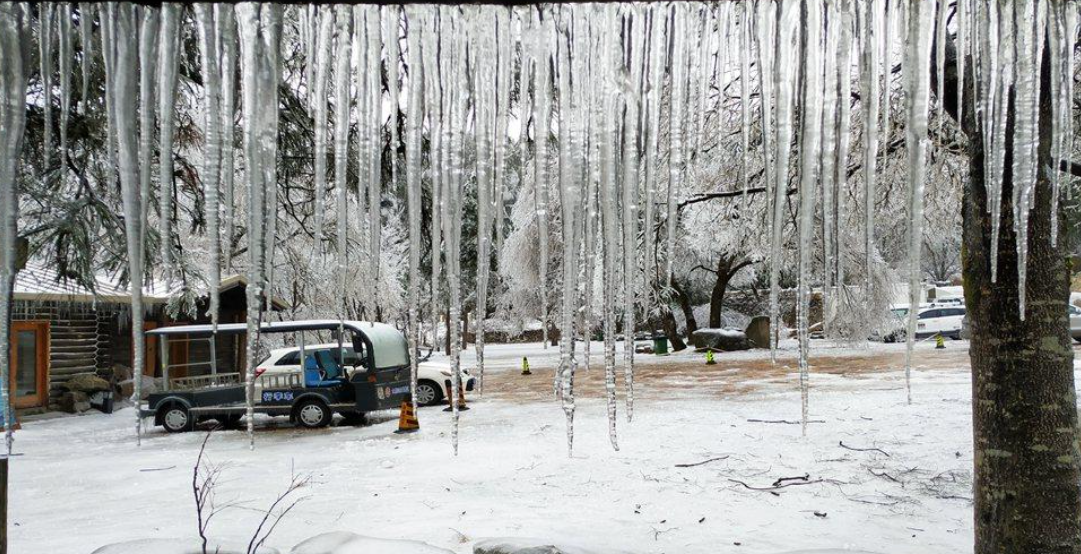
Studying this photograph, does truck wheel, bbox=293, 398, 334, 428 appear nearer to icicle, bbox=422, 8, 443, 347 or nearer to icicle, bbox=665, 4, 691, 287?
icicle, bbox=422, 8, 443, 347

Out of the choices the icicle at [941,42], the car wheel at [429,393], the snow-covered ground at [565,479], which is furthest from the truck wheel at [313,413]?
the icicle at [941,42]

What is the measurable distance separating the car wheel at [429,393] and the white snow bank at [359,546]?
926 centimetres

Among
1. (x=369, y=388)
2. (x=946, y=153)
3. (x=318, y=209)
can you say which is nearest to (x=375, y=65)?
(x=318, y=209)

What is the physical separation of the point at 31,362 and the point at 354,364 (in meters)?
6.68

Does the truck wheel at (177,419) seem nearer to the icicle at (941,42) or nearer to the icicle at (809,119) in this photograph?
the icicle at (809,119)

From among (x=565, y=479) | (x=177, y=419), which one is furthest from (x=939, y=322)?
(x=177, y=419)

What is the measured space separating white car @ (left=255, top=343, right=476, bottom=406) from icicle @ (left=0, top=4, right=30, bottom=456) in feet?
33.4

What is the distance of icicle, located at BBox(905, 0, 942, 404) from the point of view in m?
2.16

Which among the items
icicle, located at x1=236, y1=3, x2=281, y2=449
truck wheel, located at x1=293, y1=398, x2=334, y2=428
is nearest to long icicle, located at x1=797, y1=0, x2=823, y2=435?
icicle, located at x1=236, y1=3, x2=281, y2=449

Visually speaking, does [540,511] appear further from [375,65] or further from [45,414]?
[45,414]

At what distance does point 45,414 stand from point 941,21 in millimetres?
15849

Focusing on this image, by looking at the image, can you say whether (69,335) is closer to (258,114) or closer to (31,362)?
(31,362)

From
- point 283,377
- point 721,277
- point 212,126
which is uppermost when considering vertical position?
point 212,126

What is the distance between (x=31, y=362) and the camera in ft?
44.5
